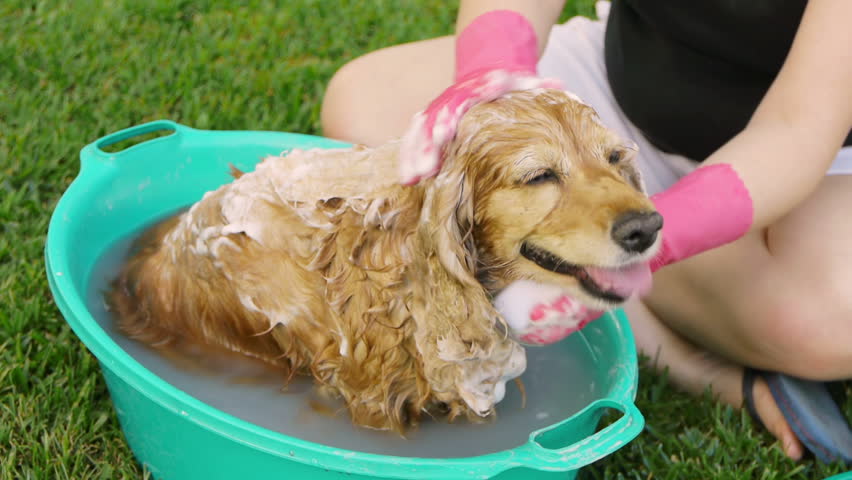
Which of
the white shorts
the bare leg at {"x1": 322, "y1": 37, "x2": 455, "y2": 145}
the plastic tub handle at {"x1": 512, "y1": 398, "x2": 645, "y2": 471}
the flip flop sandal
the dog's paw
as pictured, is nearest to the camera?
the plastic tub handle at {"x1": 512, "y1": 398, "x2": 645, "y2": 471}

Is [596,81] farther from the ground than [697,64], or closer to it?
closer to it

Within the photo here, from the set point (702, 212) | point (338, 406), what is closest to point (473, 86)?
point (702, 212)

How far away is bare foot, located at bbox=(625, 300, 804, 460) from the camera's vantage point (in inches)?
120

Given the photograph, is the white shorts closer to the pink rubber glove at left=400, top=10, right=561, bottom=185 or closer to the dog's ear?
the pink rubber glove at left=400, top=10, right=561, bottom=185

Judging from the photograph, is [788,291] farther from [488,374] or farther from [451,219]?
[451,219]

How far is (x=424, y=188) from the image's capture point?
2184 millimetres

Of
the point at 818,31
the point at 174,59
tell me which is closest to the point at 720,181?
the point at 818,31

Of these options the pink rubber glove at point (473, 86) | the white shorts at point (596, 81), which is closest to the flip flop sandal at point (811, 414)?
the white shorts at point (596, 81)

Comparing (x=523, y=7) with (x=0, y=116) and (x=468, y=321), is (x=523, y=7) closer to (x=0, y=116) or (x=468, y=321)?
(x=468, y=321)

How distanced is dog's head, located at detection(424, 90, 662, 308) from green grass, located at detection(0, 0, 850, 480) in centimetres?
92

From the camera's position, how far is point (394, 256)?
2.25m

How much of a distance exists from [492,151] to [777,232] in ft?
4.43

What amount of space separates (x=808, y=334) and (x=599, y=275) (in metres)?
1.08

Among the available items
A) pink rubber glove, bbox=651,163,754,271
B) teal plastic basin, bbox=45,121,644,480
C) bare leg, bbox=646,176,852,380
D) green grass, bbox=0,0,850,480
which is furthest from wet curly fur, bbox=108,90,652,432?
bare leg, bbox=646,176,852,380
